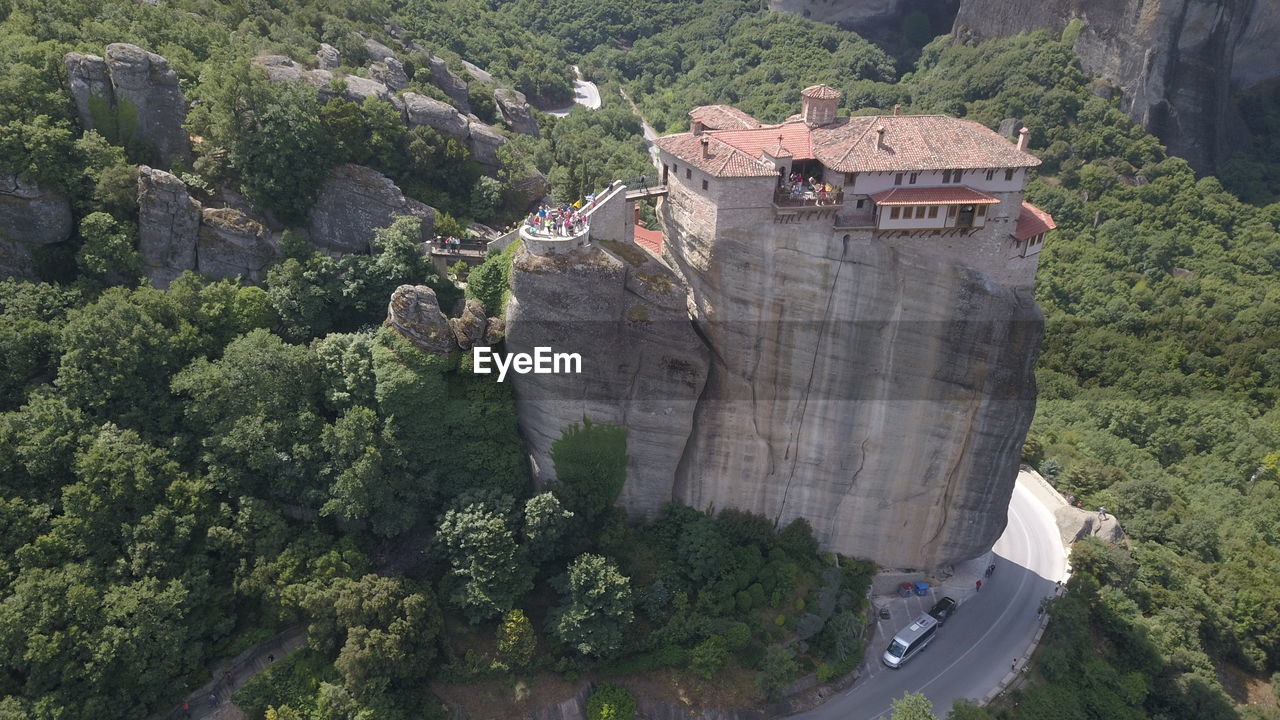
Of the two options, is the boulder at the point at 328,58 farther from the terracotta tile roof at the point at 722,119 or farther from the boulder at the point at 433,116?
the terracotta tile roof at the point at 722,119

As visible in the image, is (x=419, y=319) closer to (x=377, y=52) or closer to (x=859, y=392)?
(x=859, y=392)

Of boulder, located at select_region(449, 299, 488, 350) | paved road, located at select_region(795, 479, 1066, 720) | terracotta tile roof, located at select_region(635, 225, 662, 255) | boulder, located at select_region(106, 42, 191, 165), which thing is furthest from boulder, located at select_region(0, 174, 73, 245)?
paved road, located at select_region(795, 479, 1066, 720)

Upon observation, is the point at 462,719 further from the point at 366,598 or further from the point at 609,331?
the point at 609,331

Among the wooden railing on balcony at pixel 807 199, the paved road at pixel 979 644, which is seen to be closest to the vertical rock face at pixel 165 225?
the wooden railing on balcony at pixel 807 199

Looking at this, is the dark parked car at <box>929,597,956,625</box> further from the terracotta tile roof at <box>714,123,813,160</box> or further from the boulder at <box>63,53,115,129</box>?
the boulder at <box>63,53,115,129</box>

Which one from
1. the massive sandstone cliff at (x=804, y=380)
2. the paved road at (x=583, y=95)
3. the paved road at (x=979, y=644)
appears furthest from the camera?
the paved road at (x=583, y=95)
